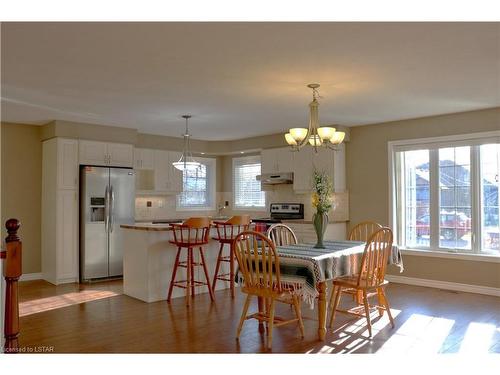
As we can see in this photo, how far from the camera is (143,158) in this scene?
24.3ft

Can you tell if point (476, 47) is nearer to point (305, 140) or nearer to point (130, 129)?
point (305, 140)

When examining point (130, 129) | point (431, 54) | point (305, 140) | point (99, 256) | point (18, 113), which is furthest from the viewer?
point (130, 129)

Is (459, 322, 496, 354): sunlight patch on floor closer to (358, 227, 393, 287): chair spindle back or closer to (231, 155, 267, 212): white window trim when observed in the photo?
(358, 227, 393, 287): chair spindle back

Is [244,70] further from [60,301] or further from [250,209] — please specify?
[250,209]

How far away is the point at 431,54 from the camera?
3.40 meters

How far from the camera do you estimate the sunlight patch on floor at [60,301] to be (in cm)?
468

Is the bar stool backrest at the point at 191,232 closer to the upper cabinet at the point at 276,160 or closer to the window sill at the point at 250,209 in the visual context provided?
the upper cabinet at the point at 276,160

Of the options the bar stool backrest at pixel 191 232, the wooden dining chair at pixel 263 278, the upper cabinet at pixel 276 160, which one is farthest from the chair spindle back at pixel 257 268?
the upper cabinet at pixel 276 160

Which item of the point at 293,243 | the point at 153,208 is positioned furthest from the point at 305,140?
the point at 153,208

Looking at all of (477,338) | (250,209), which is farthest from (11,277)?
(250,209)

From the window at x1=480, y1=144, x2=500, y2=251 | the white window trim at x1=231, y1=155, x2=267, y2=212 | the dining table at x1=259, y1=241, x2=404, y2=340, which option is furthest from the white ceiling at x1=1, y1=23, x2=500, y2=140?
the white window trim at x1=231, y1=155, x2=267, y2=212

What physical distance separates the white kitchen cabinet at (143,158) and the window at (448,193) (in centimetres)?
389
